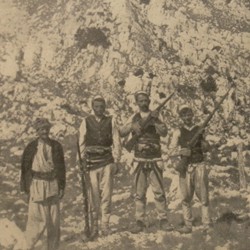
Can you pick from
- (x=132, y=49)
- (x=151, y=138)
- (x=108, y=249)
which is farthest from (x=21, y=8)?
(x=108, y=249)

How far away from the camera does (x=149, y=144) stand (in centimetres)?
663

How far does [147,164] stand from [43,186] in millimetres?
1214

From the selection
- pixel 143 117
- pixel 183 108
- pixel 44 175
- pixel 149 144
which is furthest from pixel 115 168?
pixel 183 108

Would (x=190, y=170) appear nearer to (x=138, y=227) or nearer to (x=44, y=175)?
(x=138, y=227)

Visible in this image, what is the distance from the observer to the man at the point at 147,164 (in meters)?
6.58

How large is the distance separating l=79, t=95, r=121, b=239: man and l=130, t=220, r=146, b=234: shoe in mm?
313

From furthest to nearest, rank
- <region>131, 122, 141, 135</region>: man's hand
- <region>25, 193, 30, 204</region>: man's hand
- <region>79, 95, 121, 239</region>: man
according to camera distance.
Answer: <region>131, 122, 141, 135</region>: man's hand
<region>79, 95, 121, 239</region>: man
<region>25, 193, 30, 204</region>: man's hand

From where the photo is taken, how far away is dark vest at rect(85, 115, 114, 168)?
21.5 feet

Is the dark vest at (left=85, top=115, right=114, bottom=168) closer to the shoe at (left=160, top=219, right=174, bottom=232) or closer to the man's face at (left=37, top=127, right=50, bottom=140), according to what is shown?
the man's face at (left=37, top=127, right=50, bottom=140)

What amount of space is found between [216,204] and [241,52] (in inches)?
89.6

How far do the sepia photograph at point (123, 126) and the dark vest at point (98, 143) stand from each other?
1cm

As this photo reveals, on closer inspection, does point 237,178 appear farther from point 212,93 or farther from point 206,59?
point 206,59

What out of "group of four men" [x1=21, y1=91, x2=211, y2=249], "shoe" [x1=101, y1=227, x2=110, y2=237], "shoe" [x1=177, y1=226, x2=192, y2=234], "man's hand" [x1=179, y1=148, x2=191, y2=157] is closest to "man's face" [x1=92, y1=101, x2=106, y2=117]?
"group of four men" [x1=21, y1=91, x2=211, y2=249]

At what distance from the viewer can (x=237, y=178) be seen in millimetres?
7070
